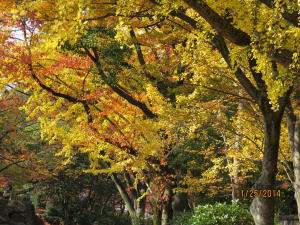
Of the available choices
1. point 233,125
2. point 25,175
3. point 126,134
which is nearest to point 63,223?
point 25,175

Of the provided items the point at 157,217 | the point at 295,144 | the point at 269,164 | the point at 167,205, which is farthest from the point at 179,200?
the point at 269,164

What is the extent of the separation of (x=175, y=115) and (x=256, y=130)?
4188 millimetres

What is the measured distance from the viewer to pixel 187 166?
9.98 m

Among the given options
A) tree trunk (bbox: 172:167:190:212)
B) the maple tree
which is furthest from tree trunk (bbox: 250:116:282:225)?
tree trunk (bbox: 172:167:190:212)

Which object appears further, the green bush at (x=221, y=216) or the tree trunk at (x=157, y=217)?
the tree trunk at (x=157, y=217)

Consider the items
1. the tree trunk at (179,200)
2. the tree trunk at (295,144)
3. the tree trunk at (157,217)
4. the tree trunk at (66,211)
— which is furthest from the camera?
the tree trunk at (66,211)

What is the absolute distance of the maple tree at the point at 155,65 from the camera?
158 inches

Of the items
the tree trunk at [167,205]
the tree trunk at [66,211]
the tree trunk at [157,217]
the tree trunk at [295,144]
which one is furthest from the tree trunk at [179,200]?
the tree trunk at [66,211]

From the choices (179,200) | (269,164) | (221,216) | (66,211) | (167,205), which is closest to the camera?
(269,164)

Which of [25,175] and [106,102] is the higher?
[106,102]

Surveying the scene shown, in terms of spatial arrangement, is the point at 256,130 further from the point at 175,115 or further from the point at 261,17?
the point at 261,17

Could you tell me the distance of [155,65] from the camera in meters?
9.18

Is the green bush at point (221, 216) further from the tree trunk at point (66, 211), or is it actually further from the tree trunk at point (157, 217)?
the tree trunk at point (66, 211)

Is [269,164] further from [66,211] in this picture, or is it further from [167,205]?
[66,211]
